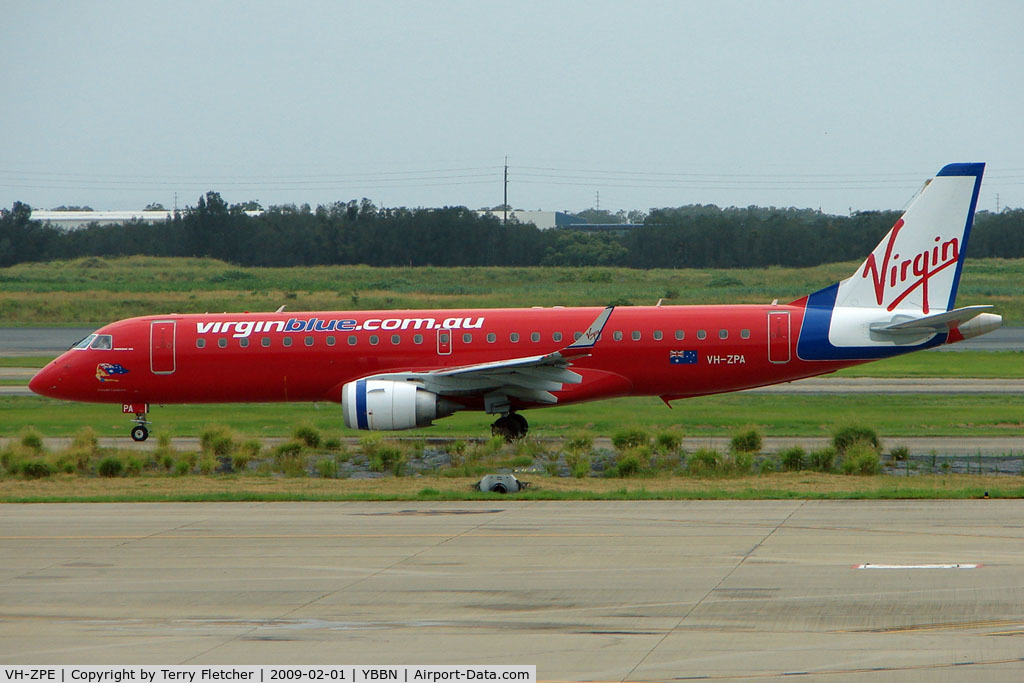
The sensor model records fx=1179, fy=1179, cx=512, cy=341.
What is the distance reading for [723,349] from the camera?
26.3 meters

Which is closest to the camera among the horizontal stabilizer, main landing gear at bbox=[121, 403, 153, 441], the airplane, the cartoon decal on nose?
the horizontal stabilizer

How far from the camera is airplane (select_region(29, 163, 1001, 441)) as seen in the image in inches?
1026

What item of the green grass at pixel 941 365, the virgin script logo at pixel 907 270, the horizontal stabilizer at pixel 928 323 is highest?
the virgin script logo at pixel 907 270

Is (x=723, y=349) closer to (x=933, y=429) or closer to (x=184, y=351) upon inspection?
(x=933, y=429)

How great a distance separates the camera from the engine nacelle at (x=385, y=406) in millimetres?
24891

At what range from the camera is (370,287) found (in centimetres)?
8025

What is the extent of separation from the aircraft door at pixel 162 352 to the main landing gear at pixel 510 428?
772cm

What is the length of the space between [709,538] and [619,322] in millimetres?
11478

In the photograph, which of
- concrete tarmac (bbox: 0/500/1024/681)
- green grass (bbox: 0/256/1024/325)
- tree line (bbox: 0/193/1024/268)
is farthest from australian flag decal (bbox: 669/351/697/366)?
tree line (bbox: 0/193/1024/268)

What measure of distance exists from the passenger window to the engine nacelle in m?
6.56

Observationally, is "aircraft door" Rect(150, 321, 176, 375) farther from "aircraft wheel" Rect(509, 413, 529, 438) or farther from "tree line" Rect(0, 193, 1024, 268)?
"tree line" Rect(0, 193, 1024, 268)

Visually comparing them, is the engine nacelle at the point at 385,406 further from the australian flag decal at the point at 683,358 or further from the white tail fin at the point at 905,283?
the white tail fin at the point at 905,283

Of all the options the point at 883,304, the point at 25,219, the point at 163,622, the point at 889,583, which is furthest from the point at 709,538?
the point at 25,219

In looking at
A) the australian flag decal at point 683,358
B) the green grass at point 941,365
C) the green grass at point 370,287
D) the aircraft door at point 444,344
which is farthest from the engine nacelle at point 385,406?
the green grass at point 370,287
